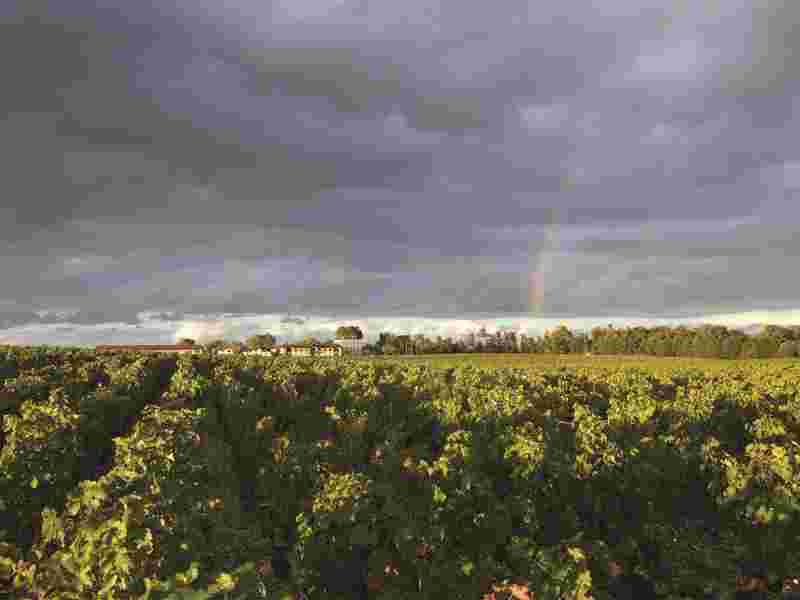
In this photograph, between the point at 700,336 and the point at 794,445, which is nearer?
the point at 794,445

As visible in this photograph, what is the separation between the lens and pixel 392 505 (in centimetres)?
1112

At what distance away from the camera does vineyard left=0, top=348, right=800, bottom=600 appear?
7.18 m

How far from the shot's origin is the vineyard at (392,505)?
23.6ft

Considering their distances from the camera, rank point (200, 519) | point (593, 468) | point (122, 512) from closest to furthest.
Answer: point (122, 512), point (200, 519), point (593, 468)

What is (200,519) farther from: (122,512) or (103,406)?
(103,406)

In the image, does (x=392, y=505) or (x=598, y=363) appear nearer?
(x=392, y=505)

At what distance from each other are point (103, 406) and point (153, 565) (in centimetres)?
1583

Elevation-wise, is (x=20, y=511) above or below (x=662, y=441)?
below

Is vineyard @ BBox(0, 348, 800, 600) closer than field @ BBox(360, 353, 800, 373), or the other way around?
vineyard @ BBox(0, 348, 800, 600)

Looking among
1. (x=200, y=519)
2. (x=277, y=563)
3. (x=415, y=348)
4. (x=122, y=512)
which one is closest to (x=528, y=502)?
(x=277, y=563)

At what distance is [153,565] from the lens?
6312 millimetres

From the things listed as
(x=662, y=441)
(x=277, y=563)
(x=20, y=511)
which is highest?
(x=662, y=441)

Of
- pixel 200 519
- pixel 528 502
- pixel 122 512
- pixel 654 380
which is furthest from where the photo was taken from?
pixel 654 380

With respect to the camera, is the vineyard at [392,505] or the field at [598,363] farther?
the field at [598,363]
